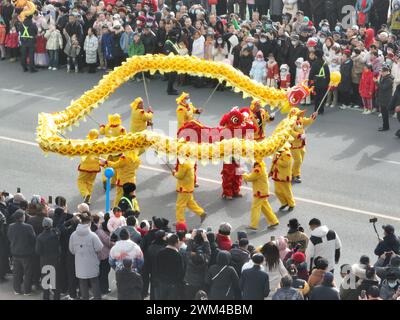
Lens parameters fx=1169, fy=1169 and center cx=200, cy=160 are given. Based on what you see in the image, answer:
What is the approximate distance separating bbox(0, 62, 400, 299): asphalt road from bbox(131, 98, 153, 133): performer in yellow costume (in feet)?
3.35

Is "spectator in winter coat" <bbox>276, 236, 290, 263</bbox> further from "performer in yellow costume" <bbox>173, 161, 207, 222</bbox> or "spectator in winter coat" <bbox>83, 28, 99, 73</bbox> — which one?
"spectator in winter coat" <bbox>83, 28, 99, 73</bbox>

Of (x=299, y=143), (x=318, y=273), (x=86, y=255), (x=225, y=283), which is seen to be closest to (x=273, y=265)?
(x=318, y=273)

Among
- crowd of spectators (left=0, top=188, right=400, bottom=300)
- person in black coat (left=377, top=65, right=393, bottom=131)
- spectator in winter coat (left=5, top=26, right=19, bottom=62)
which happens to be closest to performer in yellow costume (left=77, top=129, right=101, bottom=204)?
crowd of spectators (left=0, top=188, right=400, bottom=300)

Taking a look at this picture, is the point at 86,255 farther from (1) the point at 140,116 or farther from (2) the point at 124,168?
(1) the point at 140,116

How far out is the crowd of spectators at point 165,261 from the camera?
1666 centimetres

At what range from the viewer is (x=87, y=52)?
30859 millimetres

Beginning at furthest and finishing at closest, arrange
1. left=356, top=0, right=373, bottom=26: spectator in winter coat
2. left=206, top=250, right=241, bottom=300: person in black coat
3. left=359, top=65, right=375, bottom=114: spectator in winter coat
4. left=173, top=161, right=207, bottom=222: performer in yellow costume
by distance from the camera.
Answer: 1. left=356, top=0, right=373, bottom=26: spectator in winter coat
2. left=359, top=65, right=375, bottom=114: spectator in winter coat
3. left=173, top=161, right=207, bottom=222: performer in yellow costume
4. left=206, top=250, right=241, bottom=300: person in black coat

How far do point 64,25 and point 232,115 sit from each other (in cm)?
1028

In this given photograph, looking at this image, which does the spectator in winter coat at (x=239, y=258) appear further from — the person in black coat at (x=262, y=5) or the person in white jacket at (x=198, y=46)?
the person in black coat at (x=262, y=5)

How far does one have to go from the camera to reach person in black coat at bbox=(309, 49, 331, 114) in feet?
91.5

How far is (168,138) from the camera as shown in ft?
66.3

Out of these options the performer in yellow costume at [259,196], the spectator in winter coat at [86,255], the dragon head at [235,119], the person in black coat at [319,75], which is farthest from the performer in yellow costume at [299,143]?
the spectator in winter coat at [86,255]

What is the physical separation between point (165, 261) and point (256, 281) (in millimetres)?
1529

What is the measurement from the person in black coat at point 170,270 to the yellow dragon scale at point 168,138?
10.6ft
